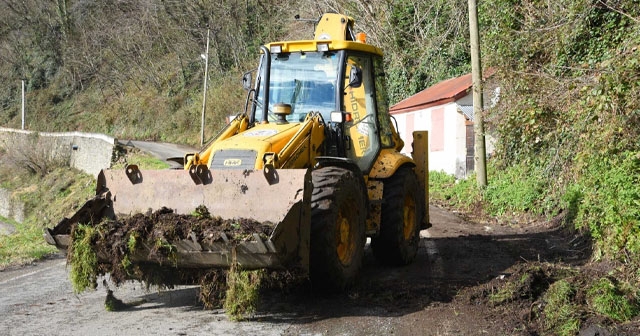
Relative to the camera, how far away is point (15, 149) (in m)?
43.8

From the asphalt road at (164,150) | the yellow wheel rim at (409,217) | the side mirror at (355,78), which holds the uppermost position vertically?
the asphalt road at (164,150)

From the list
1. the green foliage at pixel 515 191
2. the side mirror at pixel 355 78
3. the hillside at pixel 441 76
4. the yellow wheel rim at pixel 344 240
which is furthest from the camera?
the green foliage at pixel 515 191

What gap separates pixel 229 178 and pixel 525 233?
7.60 metres

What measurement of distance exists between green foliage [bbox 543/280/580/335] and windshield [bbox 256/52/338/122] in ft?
10.9

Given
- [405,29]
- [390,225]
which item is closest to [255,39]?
Answer: [405,29]

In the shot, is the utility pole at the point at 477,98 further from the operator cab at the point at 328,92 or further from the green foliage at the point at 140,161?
the green foliage at the point at 140,161

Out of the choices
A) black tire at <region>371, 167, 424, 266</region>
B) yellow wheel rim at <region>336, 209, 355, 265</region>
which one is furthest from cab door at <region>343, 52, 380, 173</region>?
yellow wheel rim at <region>336, 209, 355, 265</region>

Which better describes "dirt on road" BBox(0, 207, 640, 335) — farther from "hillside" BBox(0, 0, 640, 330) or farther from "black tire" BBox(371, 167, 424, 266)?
"hillside" BBox(0, 0, 640, 330)

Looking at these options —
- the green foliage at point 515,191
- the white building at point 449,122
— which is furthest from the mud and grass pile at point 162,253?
the white building at point 449,122

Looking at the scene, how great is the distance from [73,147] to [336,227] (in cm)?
3748

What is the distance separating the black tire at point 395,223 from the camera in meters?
8.69

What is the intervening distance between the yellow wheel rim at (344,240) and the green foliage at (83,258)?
2.39m

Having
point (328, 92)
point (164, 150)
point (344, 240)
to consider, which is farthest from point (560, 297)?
point (164, 150)

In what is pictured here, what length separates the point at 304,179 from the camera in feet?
21.2
